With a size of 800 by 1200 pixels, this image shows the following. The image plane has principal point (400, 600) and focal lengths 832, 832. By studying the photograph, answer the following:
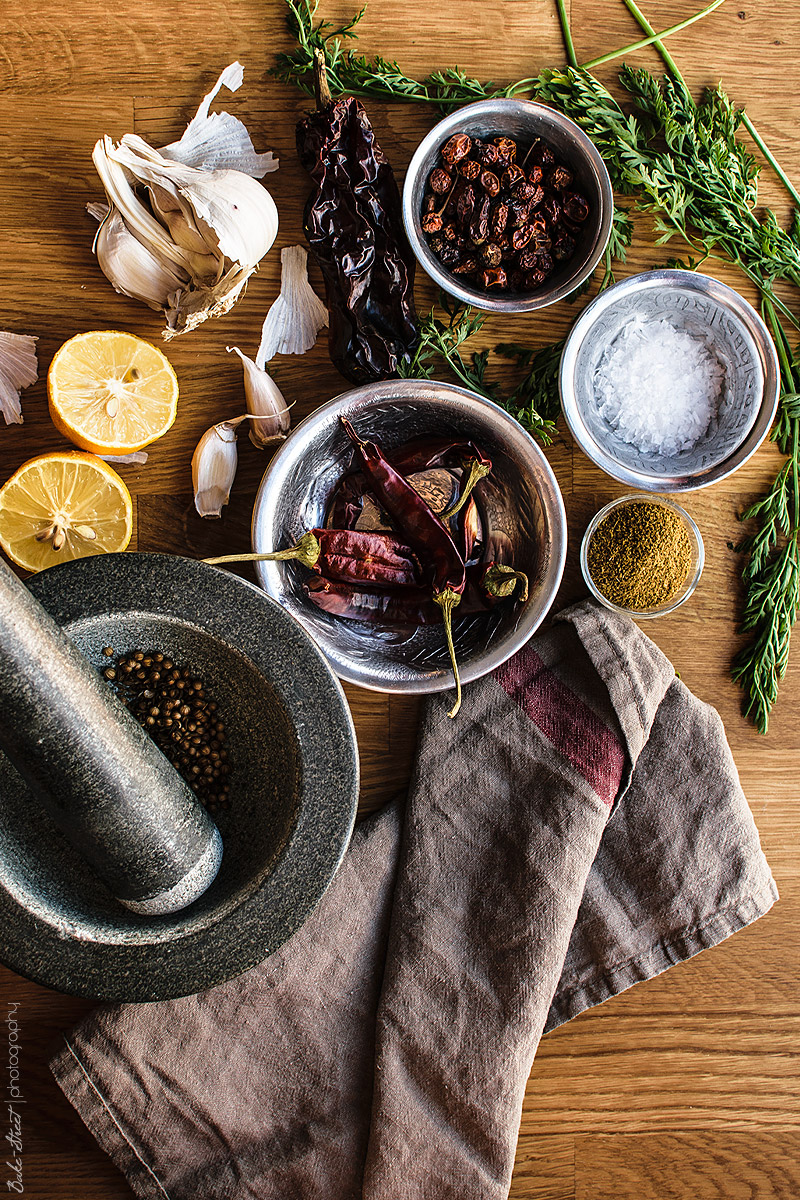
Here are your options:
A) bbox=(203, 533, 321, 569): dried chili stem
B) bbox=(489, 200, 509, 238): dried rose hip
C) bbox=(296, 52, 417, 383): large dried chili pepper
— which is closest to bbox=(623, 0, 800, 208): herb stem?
bbox=(489, 200, 509, 238): dried rose hip

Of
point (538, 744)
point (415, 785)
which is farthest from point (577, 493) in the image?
point (415, 785)

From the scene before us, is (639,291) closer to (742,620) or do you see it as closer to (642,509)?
(642,509)

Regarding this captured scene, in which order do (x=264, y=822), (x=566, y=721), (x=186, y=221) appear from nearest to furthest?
1. (x=264, y=822)
2. (x=186, y=221)
3. (x=566, y=721)

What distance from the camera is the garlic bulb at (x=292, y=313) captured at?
1.42 meters

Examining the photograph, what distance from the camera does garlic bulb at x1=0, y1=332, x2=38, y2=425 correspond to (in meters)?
1.41

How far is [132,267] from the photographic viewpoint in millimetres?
1368

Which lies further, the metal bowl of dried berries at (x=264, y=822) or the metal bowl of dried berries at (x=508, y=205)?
the metal bowl of dried berries at (x=508, y=205)

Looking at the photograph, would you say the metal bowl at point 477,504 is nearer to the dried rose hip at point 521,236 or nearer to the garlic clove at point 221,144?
the dried rose hip at point 521,236

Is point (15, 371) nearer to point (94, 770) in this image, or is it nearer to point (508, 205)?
point (94, 770)

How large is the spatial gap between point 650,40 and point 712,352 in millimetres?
529

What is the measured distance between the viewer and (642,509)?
142 cm

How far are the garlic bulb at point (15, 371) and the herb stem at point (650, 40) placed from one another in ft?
3.46

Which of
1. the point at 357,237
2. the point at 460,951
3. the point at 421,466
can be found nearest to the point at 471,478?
the point at 421,466

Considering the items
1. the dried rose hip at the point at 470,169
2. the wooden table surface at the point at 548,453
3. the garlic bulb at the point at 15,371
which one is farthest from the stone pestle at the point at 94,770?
the dried rose hip at the point at 470,169
